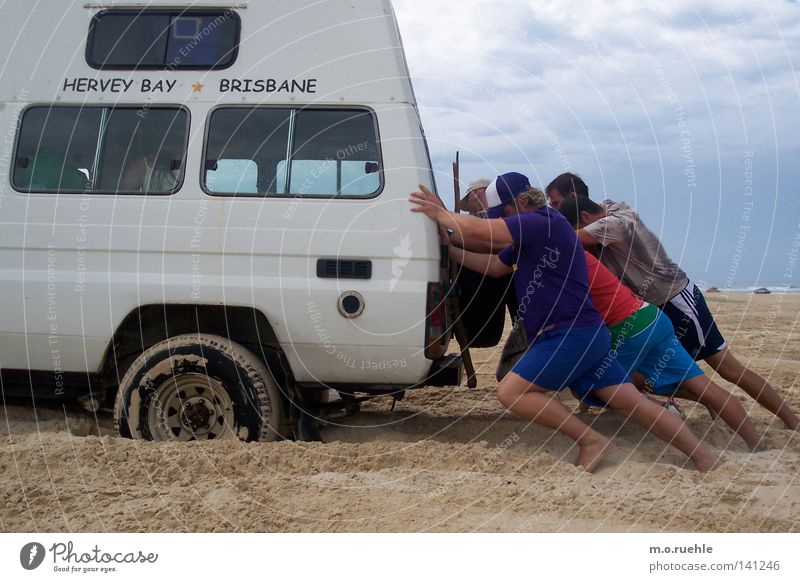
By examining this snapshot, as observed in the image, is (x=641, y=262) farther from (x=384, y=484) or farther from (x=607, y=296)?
(x=384, y=484)

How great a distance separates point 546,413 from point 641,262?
156 centimetres

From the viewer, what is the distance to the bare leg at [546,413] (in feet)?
15.8

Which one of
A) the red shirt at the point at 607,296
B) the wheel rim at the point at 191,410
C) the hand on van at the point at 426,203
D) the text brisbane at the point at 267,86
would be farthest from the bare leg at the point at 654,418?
the text brisbane at the point at 267,86

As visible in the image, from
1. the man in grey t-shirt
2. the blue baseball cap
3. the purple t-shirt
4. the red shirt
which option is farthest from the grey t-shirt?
the purple t-shirt

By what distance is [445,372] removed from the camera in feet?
17.0

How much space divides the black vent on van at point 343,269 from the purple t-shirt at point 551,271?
87 cm

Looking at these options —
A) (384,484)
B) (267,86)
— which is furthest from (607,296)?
(267,86)

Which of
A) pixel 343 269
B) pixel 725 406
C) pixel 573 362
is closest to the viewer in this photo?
pixel 573 362

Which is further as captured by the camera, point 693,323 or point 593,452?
point 693,323

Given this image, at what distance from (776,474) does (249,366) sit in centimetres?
305

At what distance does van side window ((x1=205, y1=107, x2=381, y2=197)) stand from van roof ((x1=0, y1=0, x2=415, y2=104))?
0.35ft

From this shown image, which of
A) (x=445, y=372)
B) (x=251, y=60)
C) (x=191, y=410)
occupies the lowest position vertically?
(x=191, y=410)

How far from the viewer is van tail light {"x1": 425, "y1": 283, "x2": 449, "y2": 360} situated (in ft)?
15.9

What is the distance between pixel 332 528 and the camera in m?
3.74
